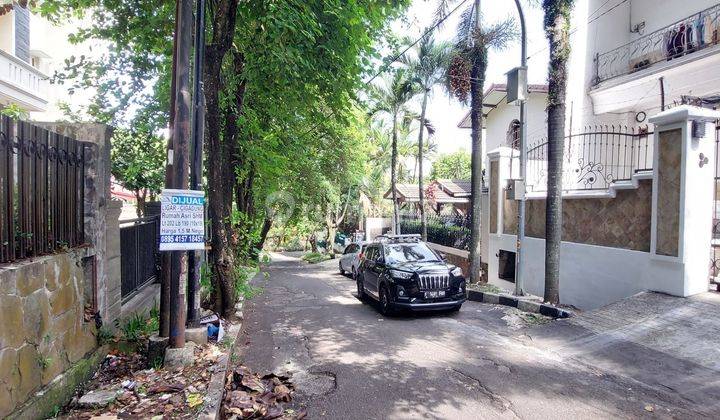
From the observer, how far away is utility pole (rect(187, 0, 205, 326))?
19.6 ft

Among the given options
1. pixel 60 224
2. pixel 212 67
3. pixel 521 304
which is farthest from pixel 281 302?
pixel 60 224

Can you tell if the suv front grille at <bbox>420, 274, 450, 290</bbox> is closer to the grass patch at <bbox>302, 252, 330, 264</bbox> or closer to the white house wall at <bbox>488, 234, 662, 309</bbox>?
the white house wall at <bbox>488, 234, 662, 309</bbox>

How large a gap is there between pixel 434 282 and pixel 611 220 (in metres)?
3.64

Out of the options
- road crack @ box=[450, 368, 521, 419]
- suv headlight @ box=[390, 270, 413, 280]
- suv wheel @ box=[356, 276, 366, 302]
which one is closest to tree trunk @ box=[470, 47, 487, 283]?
suv wheel @ box=[356, 276, 366, 302]

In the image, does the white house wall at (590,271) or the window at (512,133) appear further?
the window at (512,133)

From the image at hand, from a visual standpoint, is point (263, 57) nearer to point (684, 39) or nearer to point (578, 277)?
point (578, 277)

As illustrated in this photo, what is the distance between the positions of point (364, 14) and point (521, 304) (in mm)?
6630

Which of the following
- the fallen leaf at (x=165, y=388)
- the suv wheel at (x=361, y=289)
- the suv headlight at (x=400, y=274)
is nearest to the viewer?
the fallen leaf at (x=165, y=388)

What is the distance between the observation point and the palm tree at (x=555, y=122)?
926 cm

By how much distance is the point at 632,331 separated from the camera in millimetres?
6777

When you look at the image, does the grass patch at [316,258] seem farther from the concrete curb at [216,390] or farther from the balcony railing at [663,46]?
the concrete curb at [216,390]

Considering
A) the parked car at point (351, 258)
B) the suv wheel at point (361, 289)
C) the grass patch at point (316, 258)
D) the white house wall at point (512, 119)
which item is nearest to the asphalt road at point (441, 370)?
the suv wheel at point (361, 289)

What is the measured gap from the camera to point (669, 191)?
298 inches

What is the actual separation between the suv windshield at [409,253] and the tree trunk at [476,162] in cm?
230
